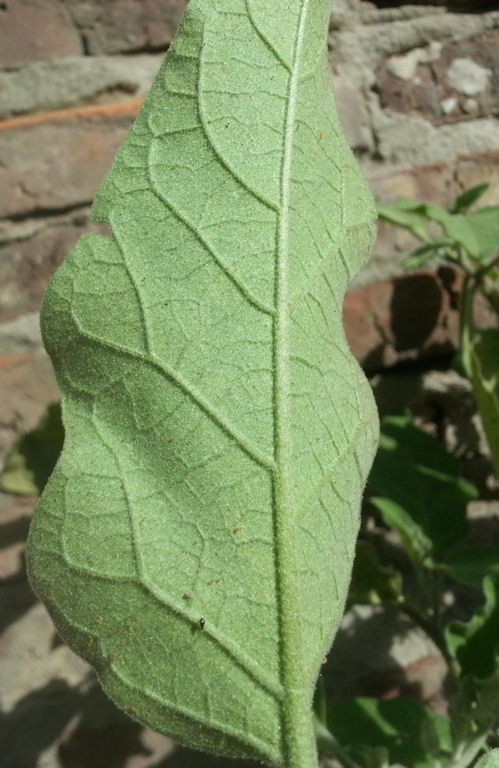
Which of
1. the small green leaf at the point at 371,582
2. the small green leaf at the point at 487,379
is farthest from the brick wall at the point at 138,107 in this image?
the small green leaf at the point at 371,582

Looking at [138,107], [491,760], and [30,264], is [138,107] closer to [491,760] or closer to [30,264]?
[30,264]

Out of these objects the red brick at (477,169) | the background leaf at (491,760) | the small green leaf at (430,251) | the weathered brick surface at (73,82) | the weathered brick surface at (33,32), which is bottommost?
the background leaf at (491,760)

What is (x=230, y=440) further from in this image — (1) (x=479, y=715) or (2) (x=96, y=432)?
(1) (x=479, y=715)

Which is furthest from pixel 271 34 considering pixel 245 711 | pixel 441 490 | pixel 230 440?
pixel 441 490

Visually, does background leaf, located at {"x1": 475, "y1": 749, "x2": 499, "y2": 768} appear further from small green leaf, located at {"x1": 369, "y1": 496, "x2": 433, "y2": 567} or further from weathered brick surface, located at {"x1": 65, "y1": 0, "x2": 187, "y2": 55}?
weathered brick surface, located at {"x1": 65, "y1": 0, "x2": 187, "y2": 55}

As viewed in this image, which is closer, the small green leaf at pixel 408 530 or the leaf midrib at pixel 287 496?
the leaf midrib at pixel 287 496

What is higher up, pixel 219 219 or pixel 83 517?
pixel 219 219

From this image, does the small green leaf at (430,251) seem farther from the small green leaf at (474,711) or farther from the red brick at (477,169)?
the small green leaf at (474,711)

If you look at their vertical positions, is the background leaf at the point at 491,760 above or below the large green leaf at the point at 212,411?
below
